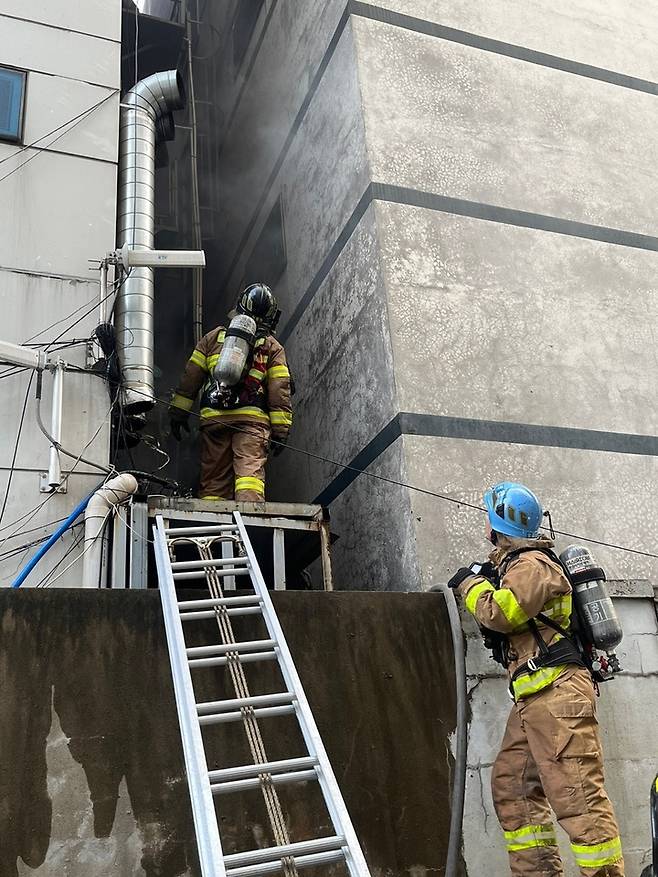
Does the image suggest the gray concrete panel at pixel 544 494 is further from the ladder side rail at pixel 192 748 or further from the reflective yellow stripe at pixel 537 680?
the ladder side rail at pixel 192 748

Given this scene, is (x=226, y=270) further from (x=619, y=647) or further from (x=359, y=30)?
(x=619, y=647)

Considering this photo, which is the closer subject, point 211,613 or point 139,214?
point 211,613

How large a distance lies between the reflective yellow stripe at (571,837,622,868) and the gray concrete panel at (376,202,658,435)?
324 cm

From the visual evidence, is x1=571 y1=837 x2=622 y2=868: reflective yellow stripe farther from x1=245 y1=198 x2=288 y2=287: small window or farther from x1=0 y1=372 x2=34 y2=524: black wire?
x1=245 y1=198 x2=288 y2=287: small window

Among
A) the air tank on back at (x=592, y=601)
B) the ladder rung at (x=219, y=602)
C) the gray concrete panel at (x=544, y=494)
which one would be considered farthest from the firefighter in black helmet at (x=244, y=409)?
the air tank on back at (x=592, y=601)

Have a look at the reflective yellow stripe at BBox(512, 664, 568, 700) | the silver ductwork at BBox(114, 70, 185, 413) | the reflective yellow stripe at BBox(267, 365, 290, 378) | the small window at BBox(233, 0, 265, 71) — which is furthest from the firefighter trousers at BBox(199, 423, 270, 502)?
the small window at BBox(233, 0, 265, 71)

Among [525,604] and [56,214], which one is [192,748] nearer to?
[525,604]

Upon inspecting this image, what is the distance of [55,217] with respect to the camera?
22.4ft

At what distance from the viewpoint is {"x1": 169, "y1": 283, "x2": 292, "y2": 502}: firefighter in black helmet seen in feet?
21.1

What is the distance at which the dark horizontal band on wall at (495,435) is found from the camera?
6.10m

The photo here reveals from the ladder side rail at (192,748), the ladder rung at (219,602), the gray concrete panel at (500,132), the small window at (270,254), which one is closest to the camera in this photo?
the ladder side rail at (192,748)

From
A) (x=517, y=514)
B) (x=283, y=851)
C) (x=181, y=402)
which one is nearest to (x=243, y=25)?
(x=181, y=402)

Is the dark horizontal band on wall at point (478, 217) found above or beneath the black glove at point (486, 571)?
above

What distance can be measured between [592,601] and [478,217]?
12.8 ft
